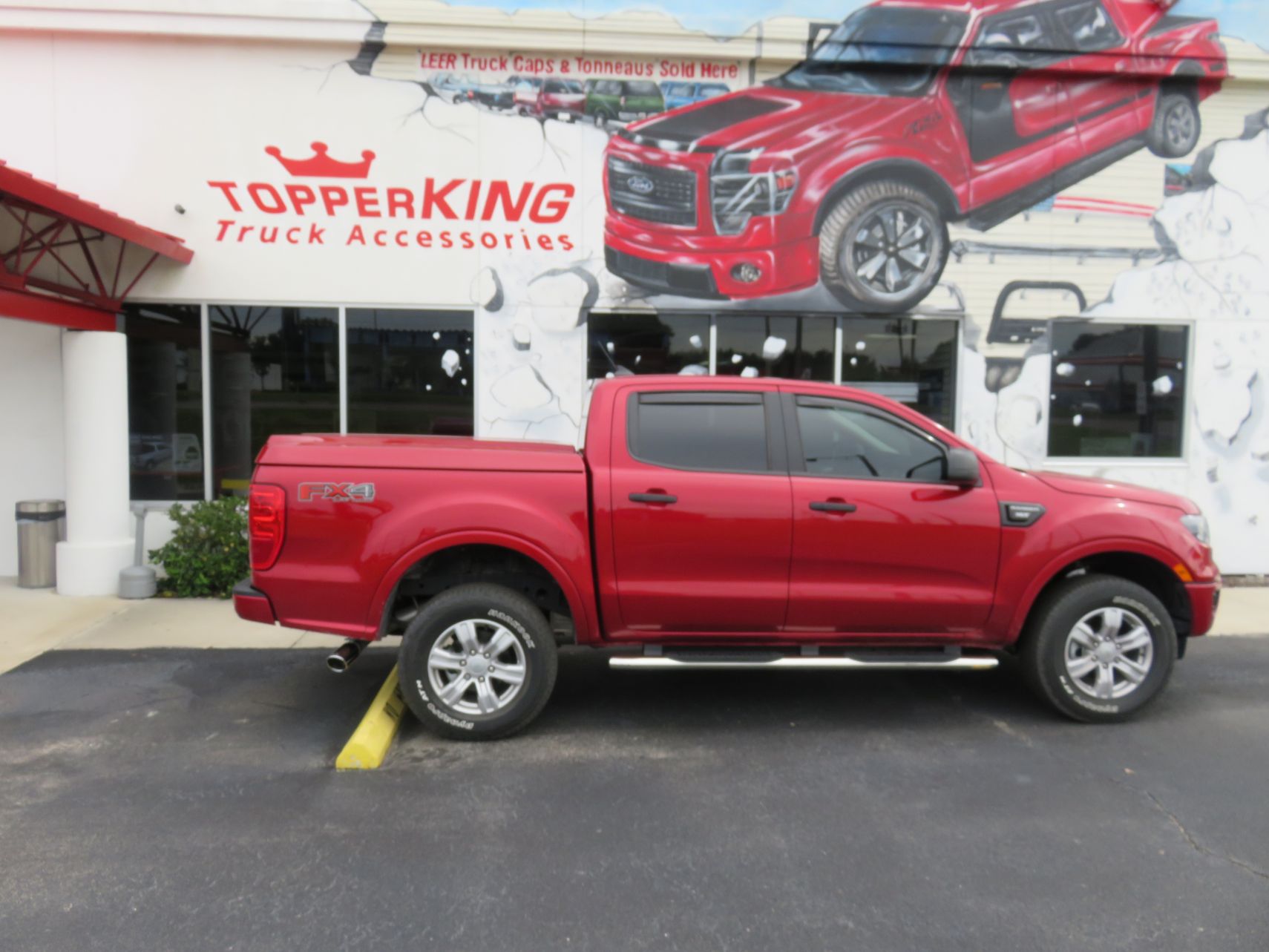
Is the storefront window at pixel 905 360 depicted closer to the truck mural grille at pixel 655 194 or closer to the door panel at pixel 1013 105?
the door panel at pixel 1013 105

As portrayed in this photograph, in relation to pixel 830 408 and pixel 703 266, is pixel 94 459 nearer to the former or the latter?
pixel 703 266

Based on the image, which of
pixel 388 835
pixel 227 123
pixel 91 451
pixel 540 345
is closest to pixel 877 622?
pixel 388 835

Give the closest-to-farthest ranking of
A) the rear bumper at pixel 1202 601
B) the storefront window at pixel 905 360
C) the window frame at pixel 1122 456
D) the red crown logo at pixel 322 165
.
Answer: the rear bumper at pixel 1202 601 → the red crown logo at pixel 322 165 → the storefront window at pixel 905 360 → the window frame at pixel 1122 456

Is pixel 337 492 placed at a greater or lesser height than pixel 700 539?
greater

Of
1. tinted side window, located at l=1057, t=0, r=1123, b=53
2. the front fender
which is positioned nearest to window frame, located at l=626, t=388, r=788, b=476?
the front fender

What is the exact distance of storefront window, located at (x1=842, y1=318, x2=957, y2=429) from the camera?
9.05 metres

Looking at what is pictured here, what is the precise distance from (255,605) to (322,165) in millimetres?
5584

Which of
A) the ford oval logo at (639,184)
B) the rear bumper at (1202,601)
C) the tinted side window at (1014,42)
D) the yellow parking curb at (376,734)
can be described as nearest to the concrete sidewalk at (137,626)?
the yellow parking curb at (376,734)

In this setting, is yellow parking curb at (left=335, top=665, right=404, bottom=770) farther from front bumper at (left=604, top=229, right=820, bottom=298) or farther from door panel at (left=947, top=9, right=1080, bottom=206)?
door panel at (left=947, top=9, right=1080, bottom=206)

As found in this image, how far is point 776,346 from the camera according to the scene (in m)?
8.98

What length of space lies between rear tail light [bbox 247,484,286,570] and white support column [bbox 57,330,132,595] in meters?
4.46

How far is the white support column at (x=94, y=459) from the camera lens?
25.8 ft

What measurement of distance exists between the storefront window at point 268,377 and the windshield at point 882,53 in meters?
5.35

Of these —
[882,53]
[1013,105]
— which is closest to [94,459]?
[882,53]
